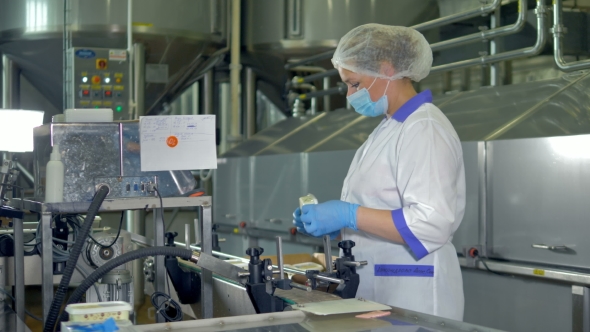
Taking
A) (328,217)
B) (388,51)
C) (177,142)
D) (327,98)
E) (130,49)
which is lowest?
(328,217)

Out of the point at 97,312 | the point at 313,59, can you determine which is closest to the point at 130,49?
the point at 313,59

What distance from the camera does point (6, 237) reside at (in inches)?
73.3

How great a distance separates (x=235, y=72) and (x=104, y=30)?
83cm

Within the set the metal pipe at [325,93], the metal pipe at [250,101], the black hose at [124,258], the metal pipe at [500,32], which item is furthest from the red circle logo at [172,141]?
the metal pipe at [250,101]

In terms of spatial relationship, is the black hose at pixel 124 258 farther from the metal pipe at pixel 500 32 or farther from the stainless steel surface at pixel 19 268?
the metal pipe at pixel 500 32

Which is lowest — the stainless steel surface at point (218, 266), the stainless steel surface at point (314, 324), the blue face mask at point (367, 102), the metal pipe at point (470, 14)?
the stainless steel surface at point (314, 324)

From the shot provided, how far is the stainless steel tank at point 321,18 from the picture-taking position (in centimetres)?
358

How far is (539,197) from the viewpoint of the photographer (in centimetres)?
213

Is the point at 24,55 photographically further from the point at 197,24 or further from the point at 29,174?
the point at 197,24

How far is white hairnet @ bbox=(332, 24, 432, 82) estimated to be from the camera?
1.61 metres

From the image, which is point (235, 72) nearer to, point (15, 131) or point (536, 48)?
point (536, 48)

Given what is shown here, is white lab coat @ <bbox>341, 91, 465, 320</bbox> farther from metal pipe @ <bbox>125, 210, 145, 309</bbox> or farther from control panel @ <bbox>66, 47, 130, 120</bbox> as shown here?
metal pipe @ <bbox>125, 210, 145, 309</bbox>

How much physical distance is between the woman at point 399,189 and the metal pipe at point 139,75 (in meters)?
2.20

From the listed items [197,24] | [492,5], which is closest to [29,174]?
[197,24]
